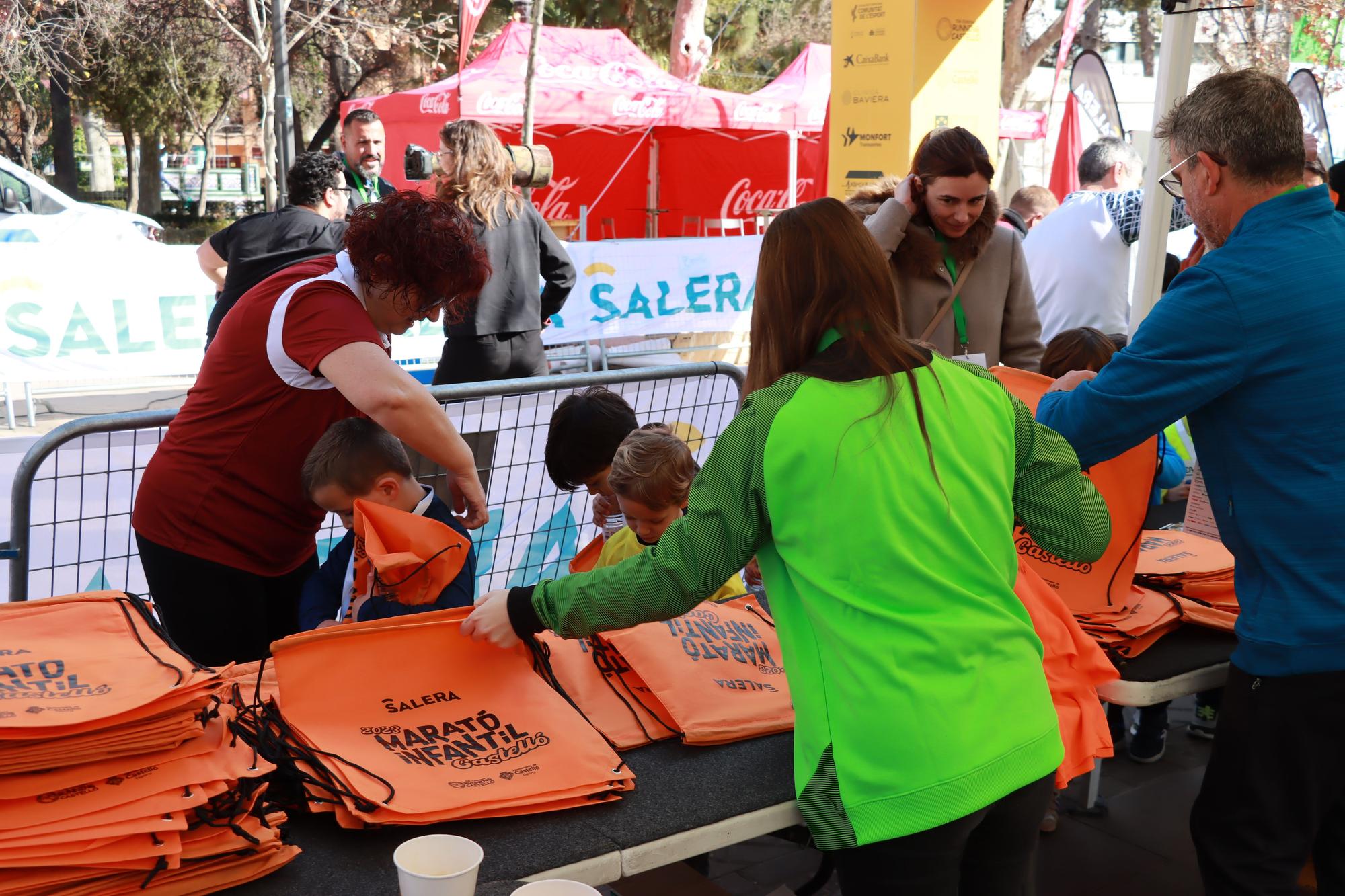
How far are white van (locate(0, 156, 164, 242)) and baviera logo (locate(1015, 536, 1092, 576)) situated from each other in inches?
395

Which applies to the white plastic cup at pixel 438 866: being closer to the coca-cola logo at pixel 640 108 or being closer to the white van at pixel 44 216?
the white van at pixel 44 216

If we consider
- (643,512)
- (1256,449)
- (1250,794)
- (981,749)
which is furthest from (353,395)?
(1250,794)

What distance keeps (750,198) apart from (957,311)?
15.0 m

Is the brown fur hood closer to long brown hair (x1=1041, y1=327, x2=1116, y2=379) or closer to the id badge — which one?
the id badge

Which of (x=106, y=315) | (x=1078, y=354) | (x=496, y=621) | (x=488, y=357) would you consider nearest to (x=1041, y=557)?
(x=1078, y=354)

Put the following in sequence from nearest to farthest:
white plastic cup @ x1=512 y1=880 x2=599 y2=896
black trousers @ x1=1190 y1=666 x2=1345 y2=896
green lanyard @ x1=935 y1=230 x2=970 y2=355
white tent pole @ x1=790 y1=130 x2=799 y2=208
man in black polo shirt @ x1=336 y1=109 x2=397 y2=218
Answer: white plastic cup @ x1=512 y1=880 x2=599 y2=896 → black trousers @ x1=1190 y1=666 x2=1345 y2=896 → green lanyard @ x1=935 y1=230 x2=970 y2=355 → man in black polo shirt @ x1=336 y1=109 x2=397 y2=218 → white tent pole @ x1=790 y1=130 x2=799 y2=208

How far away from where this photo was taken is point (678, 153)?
61.2 ft

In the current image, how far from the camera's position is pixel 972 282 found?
3.66 metres

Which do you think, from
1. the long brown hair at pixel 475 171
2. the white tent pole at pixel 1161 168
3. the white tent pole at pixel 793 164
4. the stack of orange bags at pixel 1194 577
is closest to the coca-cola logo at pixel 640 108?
the white tent pole at pixel 793 164

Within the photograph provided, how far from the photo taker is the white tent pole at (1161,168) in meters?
3.49

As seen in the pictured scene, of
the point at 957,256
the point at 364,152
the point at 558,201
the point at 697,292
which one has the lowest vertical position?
the point at 697,292

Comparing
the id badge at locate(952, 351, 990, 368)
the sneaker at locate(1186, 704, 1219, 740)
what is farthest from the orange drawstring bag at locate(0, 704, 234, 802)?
the sneaker at locate(1186, 704, 1219, 740)

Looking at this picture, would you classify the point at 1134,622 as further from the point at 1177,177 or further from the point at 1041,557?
the point at 1177,177

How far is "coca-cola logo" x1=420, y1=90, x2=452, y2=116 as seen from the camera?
1459 cm
